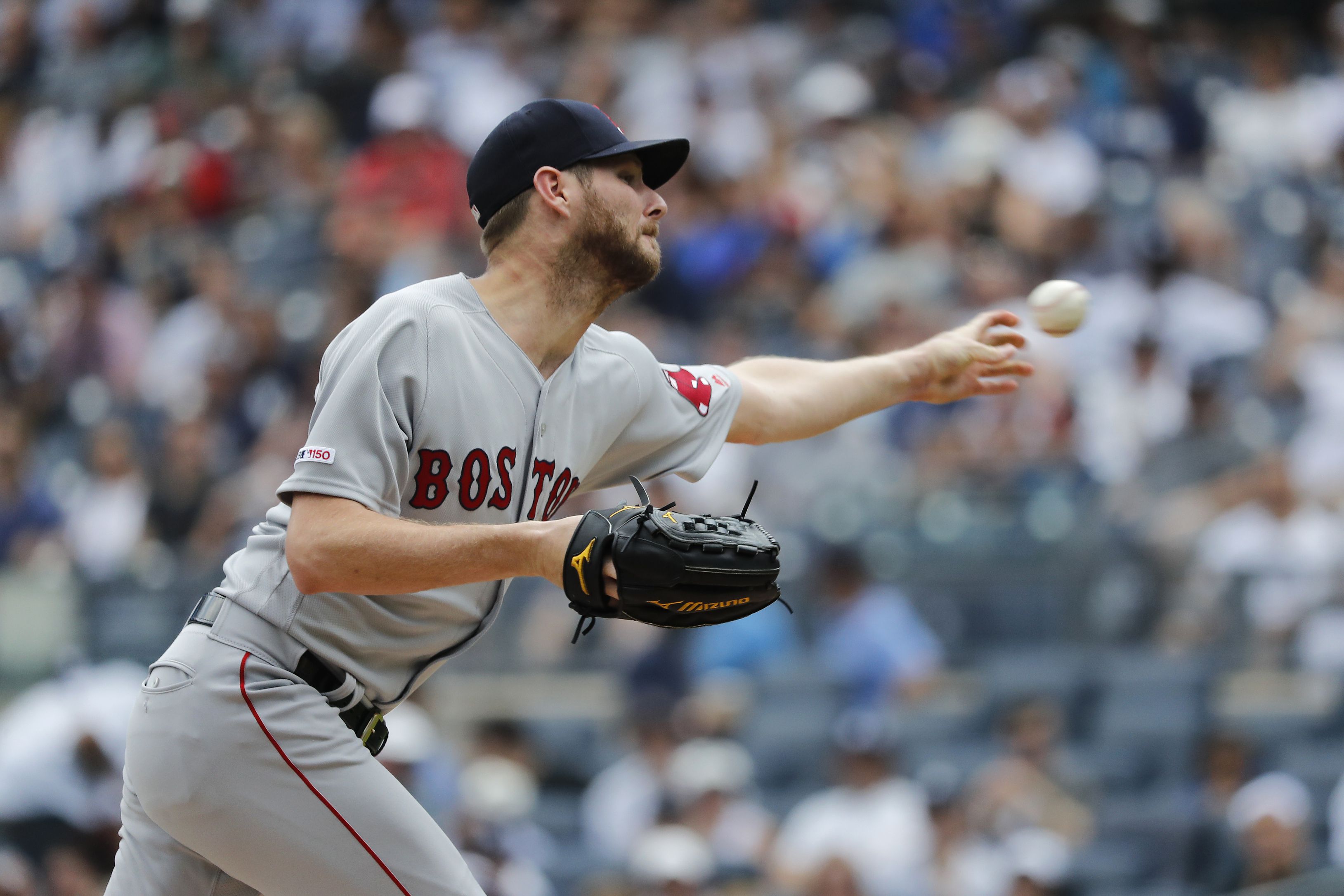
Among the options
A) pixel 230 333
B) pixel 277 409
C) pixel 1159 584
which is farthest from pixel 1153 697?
pixel 230 333

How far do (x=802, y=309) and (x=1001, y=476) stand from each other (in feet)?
6.50

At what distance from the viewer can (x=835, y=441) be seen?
8.27 metres

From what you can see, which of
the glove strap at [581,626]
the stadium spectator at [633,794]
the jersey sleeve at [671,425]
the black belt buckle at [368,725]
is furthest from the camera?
the stadium spectator at [633,794]

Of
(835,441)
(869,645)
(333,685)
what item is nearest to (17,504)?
(835,441)

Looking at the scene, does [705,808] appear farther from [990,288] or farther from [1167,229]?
[1167,229]

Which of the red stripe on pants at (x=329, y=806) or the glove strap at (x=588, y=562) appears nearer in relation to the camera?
the glove strap at (x=588, y=562)

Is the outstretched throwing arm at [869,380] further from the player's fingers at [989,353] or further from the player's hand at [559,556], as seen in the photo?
the player's hand at [559,556]

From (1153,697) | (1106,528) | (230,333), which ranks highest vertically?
(230,333)

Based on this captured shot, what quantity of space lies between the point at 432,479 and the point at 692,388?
741mm

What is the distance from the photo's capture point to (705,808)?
271 inches

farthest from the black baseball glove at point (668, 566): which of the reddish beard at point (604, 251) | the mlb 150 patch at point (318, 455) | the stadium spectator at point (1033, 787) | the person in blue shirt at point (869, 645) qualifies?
the person in blue shirt at point (869, 645)

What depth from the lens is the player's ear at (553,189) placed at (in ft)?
10.1

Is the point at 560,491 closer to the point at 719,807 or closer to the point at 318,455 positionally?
the point at 318,455

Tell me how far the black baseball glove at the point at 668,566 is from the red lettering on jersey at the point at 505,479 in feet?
1.09
